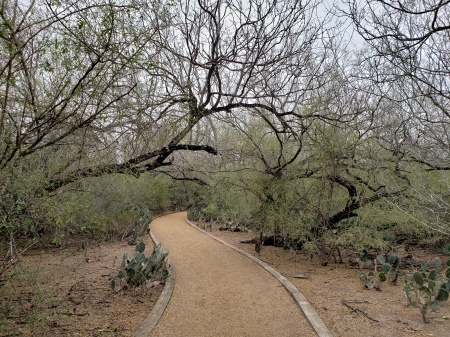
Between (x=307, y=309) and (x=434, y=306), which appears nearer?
(x=434, y=306)

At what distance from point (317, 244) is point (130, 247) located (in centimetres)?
647

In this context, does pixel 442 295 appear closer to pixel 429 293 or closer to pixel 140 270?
pixel 429 293

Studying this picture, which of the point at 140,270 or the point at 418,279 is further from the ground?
the point at 418,279

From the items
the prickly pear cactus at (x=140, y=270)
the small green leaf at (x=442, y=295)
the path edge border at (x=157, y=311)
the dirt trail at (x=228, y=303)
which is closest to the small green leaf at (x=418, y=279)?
the small green leaf at (x=442, y=295)

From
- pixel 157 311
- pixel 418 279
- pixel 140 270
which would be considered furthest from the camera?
pixel 140 270

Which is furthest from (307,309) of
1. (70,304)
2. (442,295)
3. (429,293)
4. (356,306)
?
(70,304)

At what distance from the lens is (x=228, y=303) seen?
5.17 meters

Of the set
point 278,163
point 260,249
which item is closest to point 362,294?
point 278,163

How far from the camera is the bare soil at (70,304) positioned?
3.35m

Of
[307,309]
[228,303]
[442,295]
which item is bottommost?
[228,303]

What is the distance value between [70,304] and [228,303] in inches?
104

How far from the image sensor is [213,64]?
5020mm

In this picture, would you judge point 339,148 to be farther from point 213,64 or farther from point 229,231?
point 229,231

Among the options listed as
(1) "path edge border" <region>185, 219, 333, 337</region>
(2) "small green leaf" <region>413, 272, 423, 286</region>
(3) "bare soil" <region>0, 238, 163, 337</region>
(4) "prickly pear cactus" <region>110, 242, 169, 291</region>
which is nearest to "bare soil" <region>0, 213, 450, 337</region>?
(3) "bare soil" <region>0, 238, 163, 337</region>
